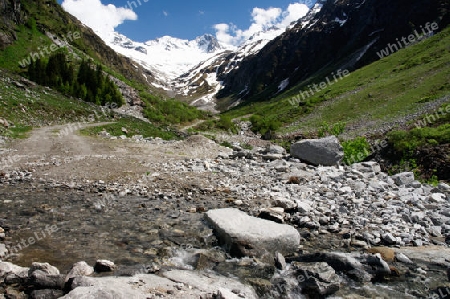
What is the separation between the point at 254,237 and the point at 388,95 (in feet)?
192

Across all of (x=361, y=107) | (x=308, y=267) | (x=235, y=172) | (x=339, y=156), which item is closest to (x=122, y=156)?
(x=235, y=172)

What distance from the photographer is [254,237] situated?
9172 millimetres

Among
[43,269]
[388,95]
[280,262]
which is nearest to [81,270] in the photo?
[43,269]

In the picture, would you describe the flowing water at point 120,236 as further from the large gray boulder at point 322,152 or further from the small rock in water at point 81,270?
the large gray boulder at point 322,152

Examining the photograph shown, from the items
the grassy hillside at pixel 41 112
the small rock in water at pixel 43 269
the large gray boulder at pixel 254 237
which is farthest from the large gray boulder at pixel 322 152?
the small rock in water at pixel 43 269

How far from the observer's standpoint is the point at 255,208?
525 inches

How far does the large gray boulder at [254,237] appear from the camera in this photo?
29.7 feet

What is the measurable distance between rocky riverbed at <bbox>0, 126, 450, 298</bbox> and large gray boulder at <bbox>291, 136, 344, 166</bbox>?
Result: 1403 mm

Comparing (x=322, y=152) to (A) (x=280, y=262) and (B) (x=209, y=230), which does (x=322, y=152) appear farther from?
(A) (x=280, y=262)

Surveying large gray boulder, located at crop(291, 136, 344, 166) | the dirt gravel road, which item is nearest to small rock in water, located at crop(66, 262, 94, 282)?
the dirt gravel road

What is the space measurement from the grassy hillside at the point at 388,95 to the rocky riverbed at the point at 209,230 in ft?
75.2

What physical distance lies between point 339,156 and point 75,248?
17277 mm

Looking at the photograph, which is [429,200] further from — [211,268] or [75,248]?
[75,248]

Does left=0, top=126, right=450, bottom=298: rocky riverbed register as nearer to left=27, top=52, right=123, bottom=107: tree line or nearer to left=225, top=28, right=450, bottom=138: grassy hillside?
left=225, top=28, right=450, bottom=138: grassy hillside
